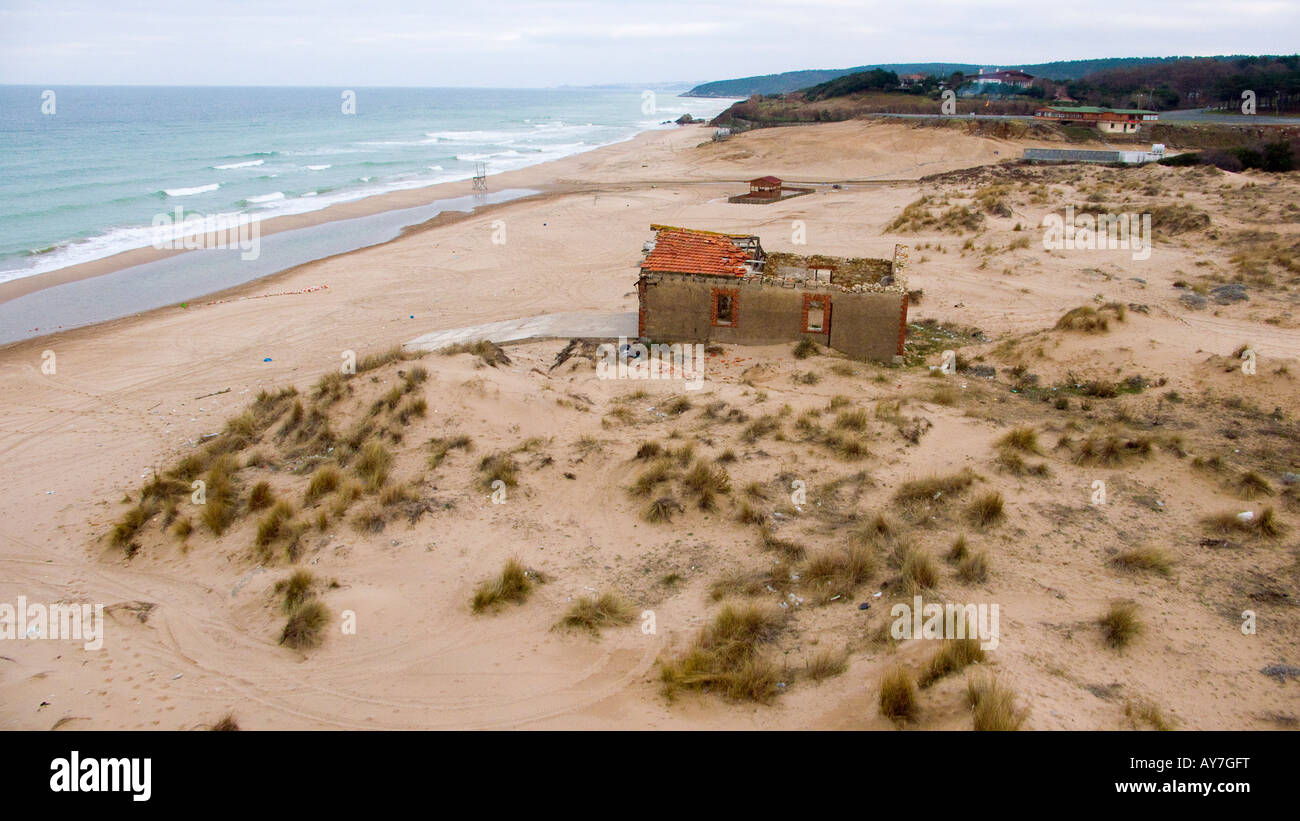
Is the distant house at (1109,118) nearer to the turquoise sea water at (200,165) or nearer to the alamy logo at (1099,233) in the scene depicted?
the alamy logo at (1099,233)

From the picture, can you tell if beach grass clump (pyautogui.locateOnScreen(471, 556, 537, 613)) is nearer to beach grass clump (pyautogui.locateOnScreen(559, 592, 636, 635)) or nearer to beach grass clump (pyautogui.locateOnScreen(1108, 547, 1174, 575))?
beach grass clump (pyautogui.locateOnScreen(559, 592, 636, 635))

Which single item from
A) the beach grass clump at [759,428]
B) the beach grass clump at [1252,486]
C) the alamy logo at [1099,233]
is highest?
the alamy logo at [1099,233]

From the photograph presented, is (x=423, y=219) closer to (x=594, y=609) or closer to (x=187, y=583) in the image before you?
(x=187, y=583)

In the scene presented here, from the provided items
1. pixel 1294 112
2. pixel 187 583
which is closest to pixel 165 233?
pixel 187 583

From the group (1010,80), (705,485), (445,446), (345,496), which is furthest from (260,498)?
(1010,80)

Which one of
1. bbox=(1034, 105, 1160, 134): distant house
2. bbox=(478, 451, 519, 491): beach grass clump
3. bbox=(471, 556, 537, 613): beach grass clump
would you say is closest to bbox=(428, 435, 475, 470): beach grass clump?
bbox=(478, 451, 519, 491): beach grass clump

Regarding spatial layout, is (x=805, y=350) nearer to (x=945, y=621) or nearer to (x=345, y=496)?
(x=945, y=621)

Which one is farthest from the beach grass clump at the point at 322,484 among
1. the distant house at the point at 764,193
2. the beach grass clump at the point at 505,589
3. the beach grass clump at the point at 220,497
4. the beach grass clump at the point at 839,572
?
the distant house at the point at 764,193
